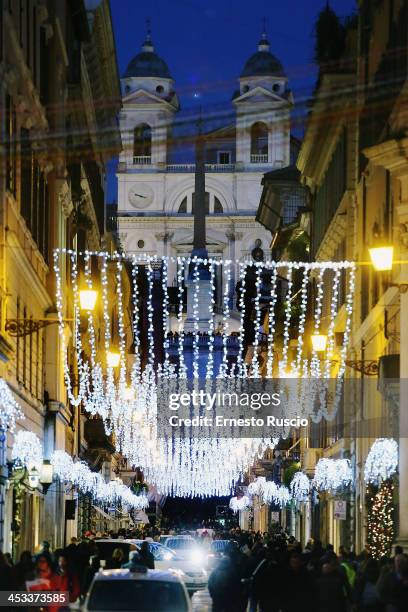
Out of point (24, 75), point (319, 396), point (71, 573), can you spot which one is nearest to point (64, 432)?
point (319, 396)

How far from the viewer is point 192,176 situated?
18762 cm

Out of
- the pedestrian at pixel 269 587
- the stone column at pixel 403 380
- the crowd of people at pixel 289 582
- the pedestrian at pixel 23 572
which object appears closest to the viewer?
the crowd of people at pixel 289 582

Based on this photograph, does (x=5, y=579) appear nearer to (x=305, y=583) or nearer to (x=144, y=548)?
(x=305, y=583)

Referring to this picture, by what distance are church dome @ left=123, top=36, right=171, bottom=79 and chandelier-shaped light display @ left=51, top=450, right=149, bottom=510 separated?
334ft

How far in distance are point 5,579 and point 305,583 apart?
13.5 feet

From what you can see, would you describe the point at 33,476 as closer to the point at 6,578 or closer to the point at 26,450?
the point at 26,450

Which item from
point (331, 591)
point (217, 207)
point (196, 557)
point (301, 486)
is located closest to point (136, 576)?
point (331, 591)

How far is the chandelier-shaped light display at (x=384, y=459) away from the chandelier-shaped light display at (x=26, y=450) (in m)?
7.23

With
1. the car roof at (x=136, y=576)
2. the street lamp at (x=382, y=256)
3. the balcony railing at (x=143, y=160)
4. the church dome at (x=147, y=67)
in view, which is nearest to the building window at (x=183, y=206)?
the balcony railing at (x=143, y=160)

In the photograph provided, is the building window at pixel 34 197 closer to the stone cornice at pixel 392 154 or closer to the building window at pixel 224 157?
the stone cornice at pixel 392 154

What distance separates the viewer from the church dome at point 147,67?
189000 mm

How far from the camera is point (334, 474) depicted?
46062 mm

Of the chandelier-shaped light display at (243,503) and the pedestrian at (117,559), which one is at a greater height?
the chandelier-shaped light display at (243,503)

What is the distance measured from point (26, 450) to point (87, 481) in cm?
2205
